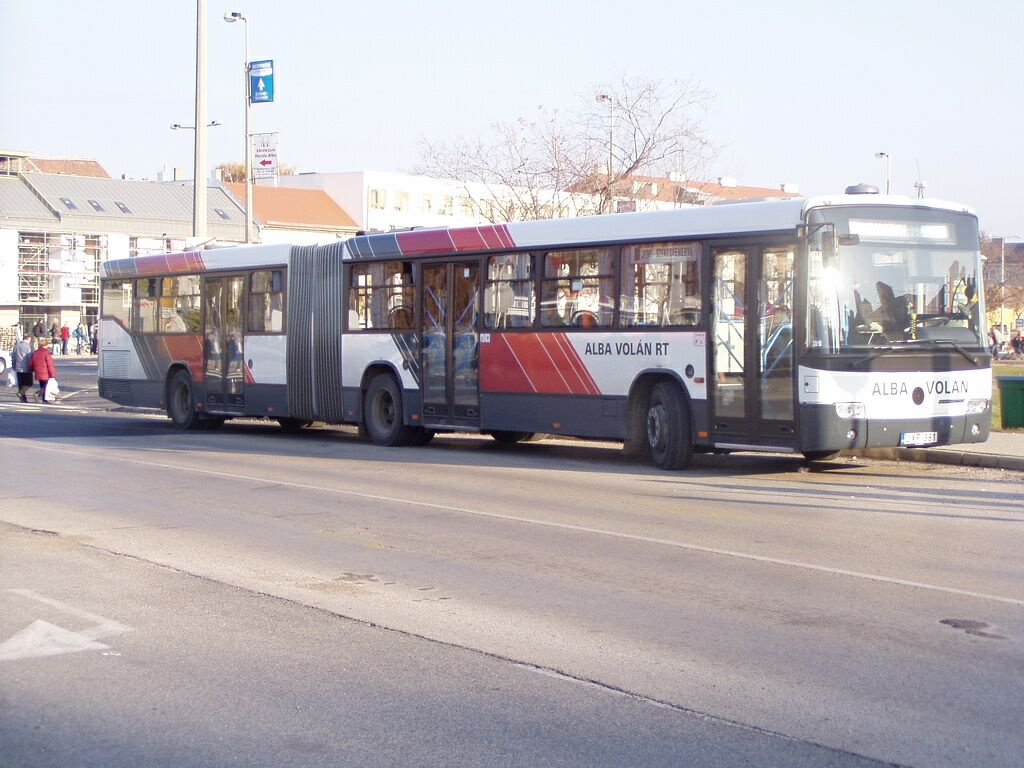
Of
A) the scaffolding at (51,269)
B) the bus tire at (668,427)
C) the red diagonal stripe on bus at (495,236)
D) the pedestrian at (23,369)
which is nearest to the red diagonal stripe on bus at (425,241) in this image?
the red diagonal stripe on bus at (495,236)

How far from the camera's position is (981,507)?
42.5ft

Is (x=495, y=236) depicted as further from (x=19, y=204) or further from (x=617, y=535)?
(x=19, y=204)

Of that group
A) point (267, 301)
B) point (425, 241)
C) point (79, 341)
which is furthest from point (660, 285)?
point (79, 341)

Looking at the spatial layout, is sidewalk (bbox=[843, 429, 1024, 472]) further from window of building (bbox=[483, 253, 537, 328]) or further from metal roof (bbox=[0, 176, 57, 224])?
metal roof (bbox=[0, 176, 57, 224])

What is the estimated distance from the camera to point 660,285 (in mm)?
16438

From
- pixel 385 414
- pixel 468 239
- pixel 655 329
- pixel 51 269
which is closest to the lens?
pixel 655 329

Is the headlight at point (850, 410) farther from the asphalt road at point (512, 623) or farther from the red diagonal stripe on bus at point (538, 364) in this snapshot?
the red diagonal stripe on bus at point (538, 364)

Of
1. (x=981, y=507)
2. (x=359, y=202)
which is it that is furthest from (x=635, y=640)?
(x=359, y=202)

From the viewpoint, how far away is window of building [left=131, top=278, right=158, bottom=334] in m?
25.6

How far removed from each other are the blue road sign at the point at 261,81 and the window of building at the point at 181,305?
8304 mm

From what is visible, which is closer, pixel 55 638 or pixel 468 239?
pixel 55 638

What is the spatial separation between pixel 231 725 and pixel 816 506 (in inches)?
326

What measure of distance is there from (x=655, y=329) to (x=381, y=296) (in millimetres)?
5678

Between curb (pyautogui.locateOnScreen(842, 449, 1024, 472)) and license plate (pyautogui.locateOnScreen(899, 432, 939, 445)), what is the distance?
1.69 metres
